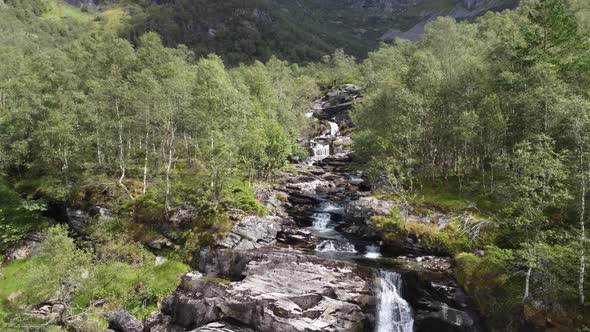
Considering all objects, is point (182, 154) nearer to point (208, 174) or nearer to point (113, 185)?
point (113, 185)

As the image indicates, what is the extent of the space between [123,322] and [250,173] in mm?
27692

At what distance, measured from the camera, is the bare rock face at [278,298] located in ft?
90.0

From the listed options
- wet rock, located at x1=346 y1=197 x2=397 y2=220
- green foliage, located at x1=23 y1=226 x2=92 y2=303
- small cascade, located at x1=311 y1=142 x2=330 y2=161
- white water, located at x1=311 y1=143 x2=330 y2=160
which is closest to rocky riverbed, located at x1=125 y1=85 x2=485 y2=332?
wet rock, located at x1=346 y1=197 x2=397 y2=220

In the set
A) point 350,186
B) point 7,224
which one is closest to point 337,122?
point 350,186

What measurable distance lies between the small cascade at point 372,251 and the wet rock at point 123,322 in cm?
2353

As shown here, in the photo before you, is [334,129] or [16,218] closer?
[16,218]

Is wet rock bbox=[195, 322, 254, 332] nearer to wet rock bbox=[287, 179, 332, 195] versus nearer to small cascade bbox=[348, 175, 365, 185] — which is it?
wet rock bbox=[287, 179, 332, 195]

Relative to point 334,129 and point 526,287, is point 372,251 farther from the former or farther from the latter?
point 334,129

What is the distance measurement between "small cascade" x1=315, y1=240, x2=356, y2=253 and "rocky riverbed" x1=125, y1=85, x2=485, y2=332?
0.12 m

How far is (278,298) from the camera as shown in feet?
93.7

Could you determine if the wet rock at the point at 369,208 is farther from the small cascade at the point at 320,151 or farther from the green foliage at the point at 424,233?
the small cascade at the point at 320,151

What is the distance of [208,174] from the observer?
44.2 m

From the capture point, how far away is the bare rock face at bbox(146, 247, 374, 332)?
1080 inches

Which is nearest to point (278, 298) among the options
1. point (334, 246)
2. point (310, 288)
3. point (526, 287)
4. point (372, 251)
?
point (310, 288)
